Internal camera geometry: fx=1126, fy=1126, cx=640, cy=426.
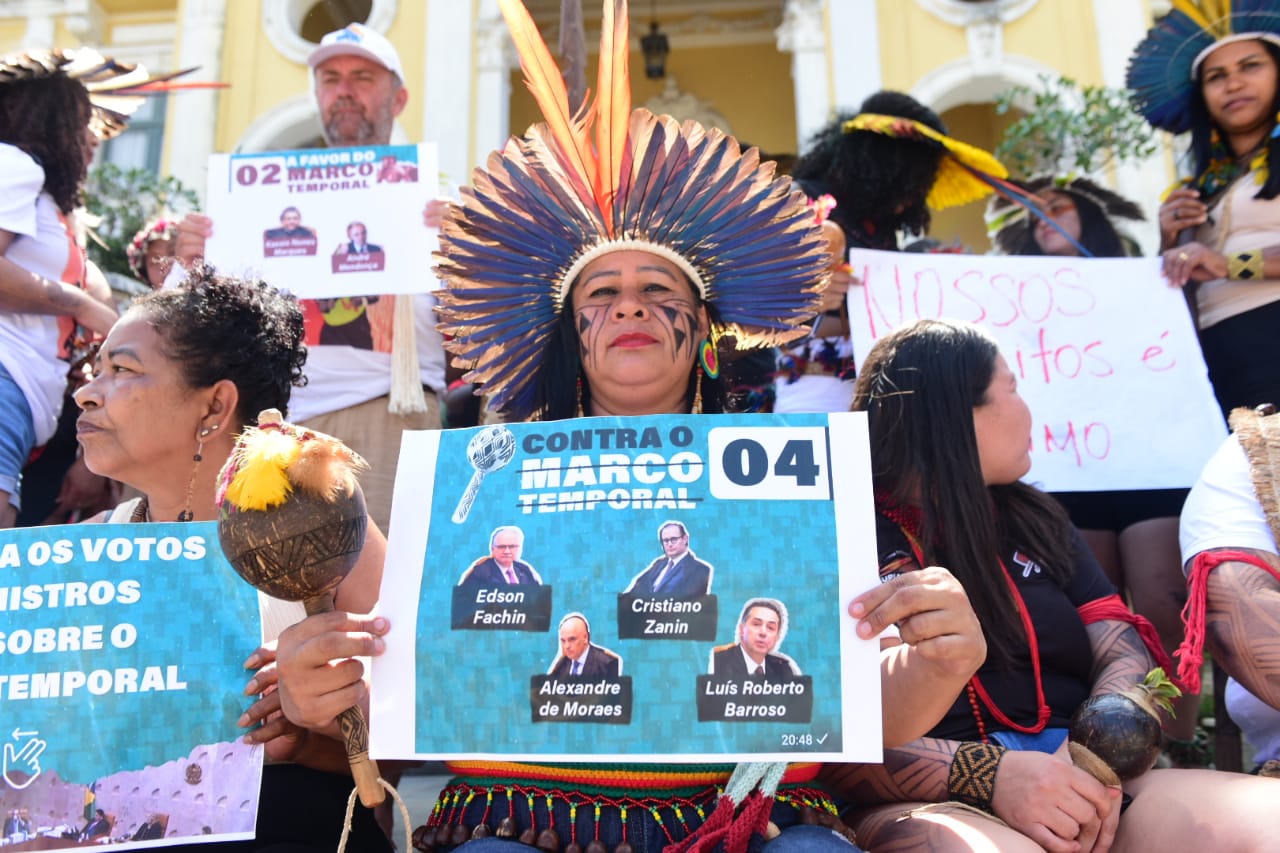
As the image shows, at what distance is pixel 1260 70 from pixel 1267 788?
2.65m

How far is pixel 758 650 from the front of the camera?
5.47ft

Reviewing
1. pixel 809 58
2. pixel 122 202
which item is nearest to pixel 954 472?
pixel 122 202

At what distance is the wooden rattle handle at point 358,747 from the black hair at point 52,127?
7.74ft

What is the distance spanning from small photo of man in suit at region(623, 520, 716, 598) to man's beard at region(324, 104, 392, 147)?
2.62m

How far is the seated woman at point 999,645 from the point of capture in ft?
6.32

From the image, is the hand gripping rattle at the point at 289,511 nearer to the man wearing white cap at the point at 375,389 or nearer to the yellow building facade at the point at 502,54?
the man wearing white cap at the point at 375,389

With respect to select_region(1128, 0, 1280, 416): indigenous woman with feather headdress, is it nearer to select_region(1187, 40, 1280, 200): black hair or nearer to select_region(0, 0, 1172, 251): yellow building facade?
select_region(1187, 40, 1280, 200): black hair

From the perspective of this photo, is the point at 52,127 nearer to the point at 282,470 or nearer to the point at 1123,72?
the point at 282,470

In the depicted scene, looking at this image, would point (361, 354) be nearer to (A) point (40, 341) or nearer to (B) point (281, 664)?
(A) point (40, 341)

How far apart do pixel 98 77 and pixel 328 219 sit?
35.6 inches

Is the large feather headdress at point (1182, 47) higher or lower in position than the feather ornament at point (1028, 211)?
higher

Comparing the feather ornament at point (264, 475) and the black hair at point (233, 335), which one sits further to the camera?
the black hair at point (233, 335)

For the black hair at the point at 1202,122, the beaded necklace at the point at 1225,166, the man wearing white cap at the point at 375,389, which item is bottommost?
the man wearing white cap at the point at 375,389

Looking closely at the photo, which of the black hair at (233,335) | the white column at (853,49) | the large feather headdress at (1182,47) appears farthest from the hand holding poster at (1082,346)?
the white column at (853,49)
